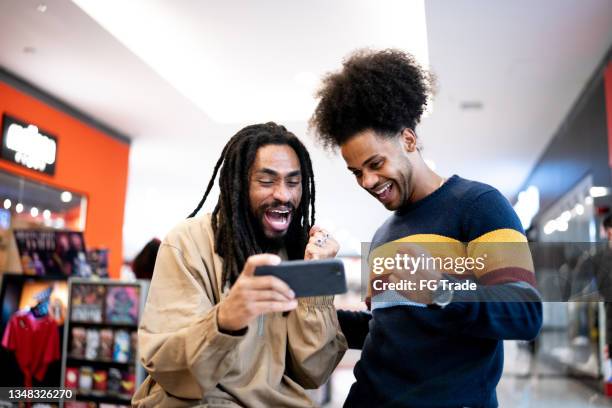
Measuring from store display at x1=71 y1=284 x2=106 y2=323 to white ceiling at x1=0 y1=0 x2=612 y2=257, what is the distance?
959 millimetres

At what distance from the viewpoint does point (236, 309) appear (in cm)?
97

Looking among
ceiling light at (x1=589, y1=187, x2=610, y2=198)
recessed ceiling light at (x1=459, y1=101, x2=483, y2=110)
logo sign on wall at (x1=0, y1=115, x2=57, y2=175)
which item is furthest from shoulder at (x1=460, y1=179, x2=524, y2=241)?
logo sign on wall at (x1=0, y1=115, x2=57, y2=175)

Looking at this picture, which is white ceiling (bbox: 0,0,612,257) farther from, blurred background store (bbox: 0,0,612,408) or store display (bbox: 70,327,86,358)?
store display (bbox: 70,327,86,358)

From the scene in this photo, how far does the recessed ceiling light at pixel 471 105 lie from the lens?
541 centimetres

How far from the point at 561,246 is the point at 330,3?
119 inches

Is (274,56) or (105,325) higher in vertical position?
(274,56)

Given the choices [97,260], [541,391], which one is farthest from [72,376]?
[541,391]

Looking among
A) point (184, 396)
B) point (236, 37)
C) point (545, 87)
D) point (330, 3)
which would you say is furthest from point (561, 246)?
point (545, 87)

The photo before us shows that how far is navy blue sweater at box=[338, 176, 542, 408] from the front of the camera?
102 cm

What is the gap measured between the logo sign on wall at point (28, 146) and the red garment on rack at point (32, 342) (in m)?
1.58

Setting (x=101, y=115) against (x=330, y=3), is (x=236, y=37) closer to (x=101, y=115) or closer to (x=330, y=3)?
(x=330, y=3)

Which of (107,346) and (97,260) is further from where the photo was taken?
(97,260)

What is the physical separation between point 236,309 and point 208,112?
491cm

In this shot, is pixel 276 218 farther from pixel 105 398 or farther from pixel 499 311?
pixel 105 398
